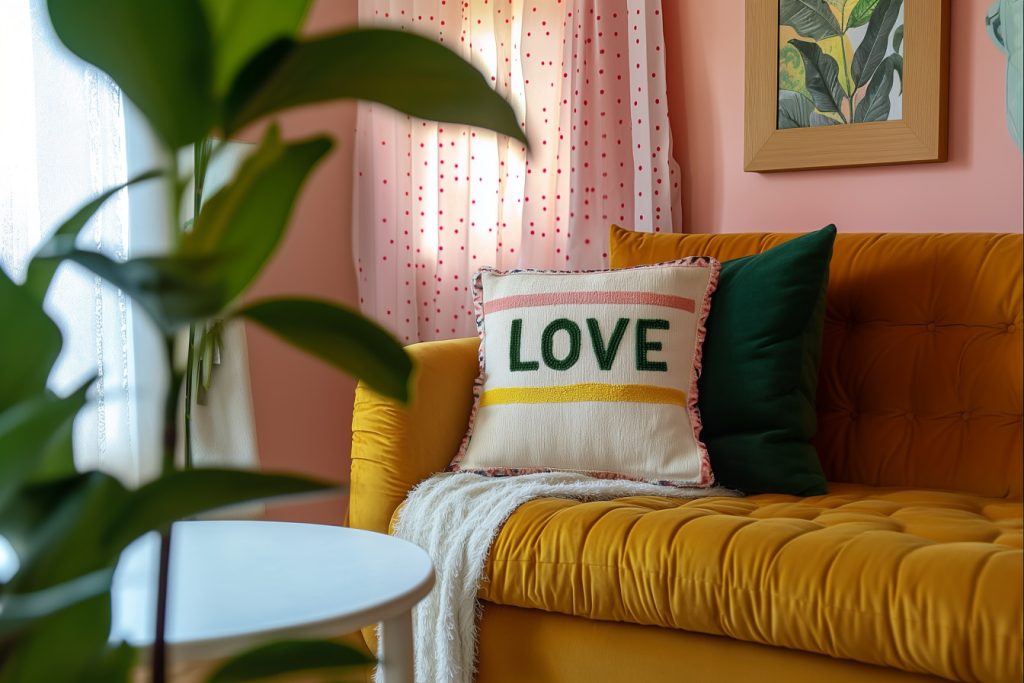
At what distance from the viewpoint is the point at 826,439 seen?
76.1 inches

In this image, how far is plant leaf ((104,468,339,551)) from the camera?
0.37m

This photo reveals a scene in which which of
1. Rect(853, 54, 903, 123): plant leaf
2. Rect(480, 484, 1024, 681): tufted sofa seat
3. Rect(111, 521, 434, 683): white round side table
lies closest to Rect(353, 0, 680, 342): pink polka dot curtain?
Rect(853, 54, 903, 123): plant leaf

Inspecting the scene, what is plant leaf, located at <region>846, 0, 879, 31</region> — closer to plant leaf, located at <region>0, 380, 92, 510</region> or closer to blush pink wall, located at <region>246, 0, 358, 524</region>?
blush pink wall, located at <region>246, 0, 358, 524</region>

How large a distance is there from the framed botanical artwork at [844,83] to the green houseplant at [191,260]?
6.61 feet

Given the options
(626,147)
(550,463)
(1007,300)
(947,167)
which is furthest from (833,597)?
(626,147)

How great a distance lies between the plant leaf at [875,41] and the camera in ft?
7.29

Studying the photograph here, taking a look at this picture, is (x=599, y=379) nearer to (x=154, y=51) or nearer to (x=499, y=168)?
(x=499, y=168)

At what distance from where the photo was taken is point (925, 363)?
6.07 feet

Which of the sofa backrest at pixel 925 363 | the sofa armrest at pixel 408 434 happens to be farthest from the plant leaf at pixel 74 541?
the sofa backrest at pixel 925 363

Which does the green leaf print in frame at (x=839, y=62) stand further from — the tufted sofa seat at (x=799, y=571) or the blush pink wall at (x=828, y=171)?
the tufted sofa seat at (x=799, y=571)

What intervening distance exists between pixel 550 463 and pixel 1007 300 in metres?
0.84

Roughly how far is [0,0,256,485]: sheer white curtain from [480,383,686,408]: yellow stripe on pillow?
2.35ft

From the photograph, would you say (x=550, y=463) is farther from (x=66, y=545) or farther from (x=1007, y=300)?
(x=66, y=545)

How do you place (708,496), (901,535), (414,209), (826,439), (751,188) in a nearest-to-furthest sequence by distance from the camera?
(901,535) < (708,496) < (826,439) < (751,188) < (414,209)
